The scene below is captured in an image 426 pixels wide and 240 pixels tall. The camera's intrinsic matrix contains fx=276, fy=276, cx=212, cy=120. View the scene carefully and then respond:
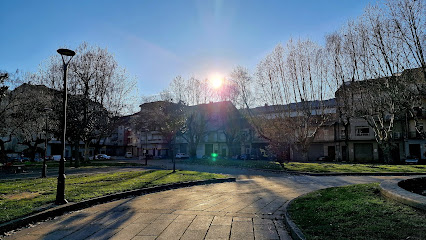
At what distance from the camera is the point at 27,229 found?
610cm

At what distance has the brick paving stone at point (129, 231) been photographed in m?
5.40

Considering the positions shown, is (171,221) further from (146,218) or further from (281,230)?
(281,230)

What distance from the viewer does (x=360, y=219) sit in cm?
534

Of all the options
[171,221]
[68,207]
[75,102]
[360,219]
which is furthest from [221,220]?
[75,102]

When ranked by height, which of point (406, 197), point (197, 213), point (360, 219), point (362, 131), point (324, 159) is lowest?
point (324, 159)

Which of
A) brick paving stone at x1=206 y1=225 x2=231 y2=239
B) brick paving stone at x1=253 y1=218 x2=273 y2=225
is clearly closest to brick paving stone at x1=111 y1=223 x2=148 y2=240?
brick paving stone at x1=206 y1=225 x2=231 y2=239

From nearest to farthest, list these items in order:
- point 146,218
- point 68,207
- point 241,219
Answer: point 241,219 < point 146,218 < point 68,207

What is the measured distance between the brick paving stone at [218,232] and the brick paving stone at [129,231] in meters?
1.50

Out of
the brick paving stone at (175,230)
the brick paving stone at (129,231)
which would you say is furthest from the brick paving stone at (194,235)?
the brick paving stone at (129,231)

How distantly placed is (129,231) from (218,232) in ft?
6.13

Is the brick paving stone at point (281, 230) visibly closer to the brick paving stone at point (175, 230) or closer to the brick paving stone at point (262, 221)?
the brick paving stone at point (262, 221)

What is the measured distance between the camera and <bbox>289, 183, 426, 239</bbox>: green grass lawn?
4.45 m

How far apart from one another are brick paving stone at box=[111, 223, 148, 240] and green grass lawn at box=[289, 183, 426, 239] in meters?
3.33

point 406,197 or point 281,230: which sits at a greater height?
point 406,197
